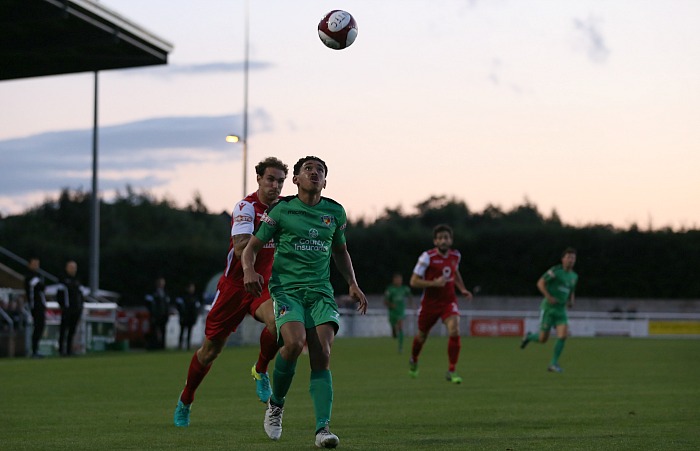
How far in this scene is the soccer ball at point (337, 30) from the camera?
1097 centimetres

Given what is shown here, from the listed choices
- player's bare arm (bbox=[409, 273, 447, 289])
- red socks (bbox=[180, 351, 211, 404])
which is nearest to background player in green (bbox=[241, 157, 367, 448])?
red socks (bbox=[180, 351, 211, 404])

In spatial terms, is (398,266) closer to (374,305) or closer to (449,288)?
(374,305)

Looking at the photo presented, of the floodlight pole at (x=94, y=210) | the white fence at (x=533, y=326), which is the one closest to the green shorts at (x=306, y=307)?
the floodlight pole at (x=94, y=210)

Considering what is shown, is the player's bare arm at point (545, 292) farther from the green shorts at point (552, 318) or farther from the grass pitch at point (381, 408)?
the grass pitch at point (381, 408)

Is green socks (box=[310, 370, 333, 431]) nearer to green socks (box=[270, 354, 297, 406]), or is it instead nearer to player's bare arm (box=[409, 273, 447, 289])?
green socks (box=[270, 354, 297, 406])

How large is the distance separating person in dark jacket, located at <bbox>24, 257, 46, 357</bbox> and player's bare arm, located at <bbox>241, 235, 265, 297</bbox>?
696 inches

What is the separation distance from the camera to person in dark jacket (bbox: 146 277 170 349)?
31.4 meters

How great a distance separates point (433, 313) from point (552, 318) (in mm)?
4668

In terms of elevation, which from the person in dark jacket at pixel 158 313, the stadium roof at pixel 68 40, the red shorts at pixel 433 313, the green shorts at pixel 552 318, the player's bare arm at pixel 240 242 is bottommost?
the person in dark jacket at pixel 158 313

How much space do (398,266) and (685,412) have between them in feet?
179

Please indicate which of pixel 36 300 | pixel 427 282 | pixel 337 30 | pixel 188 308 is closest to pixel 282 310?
pixel 337 30

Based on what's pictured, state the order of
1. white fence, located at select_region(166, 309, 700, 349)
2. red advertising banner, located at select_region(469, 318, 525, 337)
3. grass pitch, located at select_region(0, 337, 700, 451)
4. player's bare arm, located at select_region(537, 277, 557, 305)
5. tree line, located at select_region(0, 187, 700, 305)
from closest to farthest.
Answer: grass pitch, located at select_region(0, 337, 700, 451) → player's bare arm, located at select_region(537, 277, 557, 305) → white fence, located at select_region(166, 309, 700, 349) → red advertising banner, located at select_region(469, 318, 525, 337) → tree line, located at select_region(0, 187, 700, 305)

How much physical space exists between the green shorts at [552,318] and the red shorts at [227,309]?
41.5 feet

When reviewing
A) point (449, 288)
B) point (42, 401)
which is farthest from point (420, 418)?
point (449, 288)
